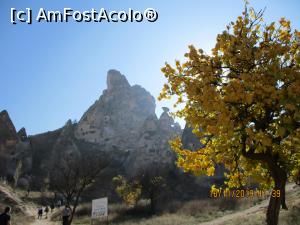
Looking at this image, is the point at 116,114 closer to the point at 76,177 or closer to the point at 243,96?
the point at 76,177

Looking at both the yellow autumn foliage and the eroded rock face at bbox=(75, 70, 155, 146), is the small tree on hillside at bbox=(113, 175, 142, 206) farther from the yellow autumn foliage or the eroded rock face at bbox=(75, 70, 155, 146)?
the eroded rock face at bbox=(75, 70, 155, 146)

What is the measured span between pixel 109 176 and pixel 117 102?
67046mm

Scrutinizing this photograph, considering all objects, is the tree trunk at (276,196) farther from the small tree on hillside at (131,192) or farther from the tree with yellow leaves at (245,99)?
the small tree on hillside at (131,192)

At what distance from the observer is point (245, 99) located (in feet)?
27.4

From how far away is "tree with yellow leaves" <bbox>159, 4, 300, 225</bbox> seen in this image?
27.4 ft

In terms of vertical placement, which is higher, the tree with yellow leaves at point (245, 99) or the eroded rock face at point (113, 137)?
the eroded rock face at point (113, 137)

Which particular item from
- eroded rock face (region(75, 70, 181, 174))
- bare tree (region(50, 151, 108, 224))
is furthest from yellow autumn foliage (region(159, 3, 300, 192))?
eroded rock face (region(75, 70, 181, 174))

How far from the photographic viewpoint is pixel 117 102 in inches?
6713

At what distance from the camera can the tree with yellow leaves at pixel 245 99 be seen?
329 inches

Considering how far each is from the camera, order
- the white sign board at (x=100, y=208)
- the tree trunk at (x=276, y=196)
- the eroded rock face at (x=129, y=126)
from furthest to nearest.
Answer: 1. the eroded rock face at (x=129, y=126)
2. the white sign board at (x=100, y=208)
3. the tree trunk at (x=276, y=196)

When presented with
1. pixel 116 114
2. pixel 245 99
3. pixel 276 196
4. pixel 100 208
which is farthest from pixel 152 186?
pixel 116 114

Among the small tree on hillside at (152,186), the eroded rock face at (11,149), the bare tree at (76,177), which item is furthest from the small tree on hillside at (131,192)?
the eroded rock face at (11,149)

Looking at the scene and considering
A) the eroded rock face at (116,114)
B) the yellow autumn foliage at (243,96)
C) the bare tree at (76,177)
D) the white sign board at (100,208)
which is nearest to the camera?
the yellow autumn foliage at (243,96)

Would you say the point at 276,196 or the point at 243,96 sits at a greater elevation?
the point at 243,96
